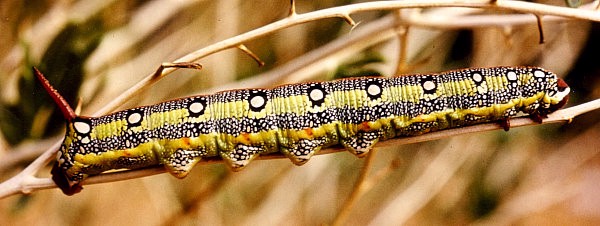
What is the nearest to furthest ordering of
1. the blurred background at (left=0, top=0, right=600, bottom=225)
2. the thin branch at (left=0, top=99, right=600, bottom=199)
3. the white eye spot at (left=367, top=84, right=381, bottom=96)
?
the thin branch at (left=0, top=99, right=600, bottom=199)
the white eye spot at (left=367, top=84, right=381, bottom=96)
the blurred background at (left=0, top=0, right=600, bottom=225)

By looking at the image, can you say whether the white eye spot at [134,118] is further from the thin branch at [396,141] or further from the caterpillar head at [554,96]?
the caterpillar head at [554,96]

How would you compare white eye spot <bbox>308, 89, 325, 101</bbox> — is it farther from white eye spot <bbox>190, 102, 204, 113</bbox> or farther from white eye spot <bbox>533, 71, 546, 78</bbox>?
white eye spot <bbox>533, 71, 546, 78</bbox>

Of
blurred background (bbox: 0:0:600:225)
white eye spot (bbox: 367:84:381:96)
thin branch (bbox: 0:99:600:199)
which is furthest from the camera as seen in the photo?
blurred background (bbox: 0:0:600:225)

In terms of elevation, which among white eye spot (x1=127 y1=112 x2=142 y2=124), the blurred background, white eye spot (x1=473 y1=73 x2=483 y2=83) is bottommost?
the blurred background

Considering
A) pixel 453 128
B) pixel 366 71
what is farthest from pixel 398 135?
pixel 366 71

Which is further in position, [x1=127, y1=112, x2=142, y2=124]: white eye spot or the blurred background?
the blurred background

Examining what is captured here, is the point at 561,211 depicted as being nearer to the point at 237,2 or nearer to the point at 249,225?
the point at 249,225

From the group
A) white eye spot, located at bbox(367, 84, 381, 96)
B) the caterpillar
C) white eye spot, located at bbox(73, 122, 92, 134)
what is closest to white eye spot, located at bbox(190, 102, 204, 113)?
A: the caterpillar
